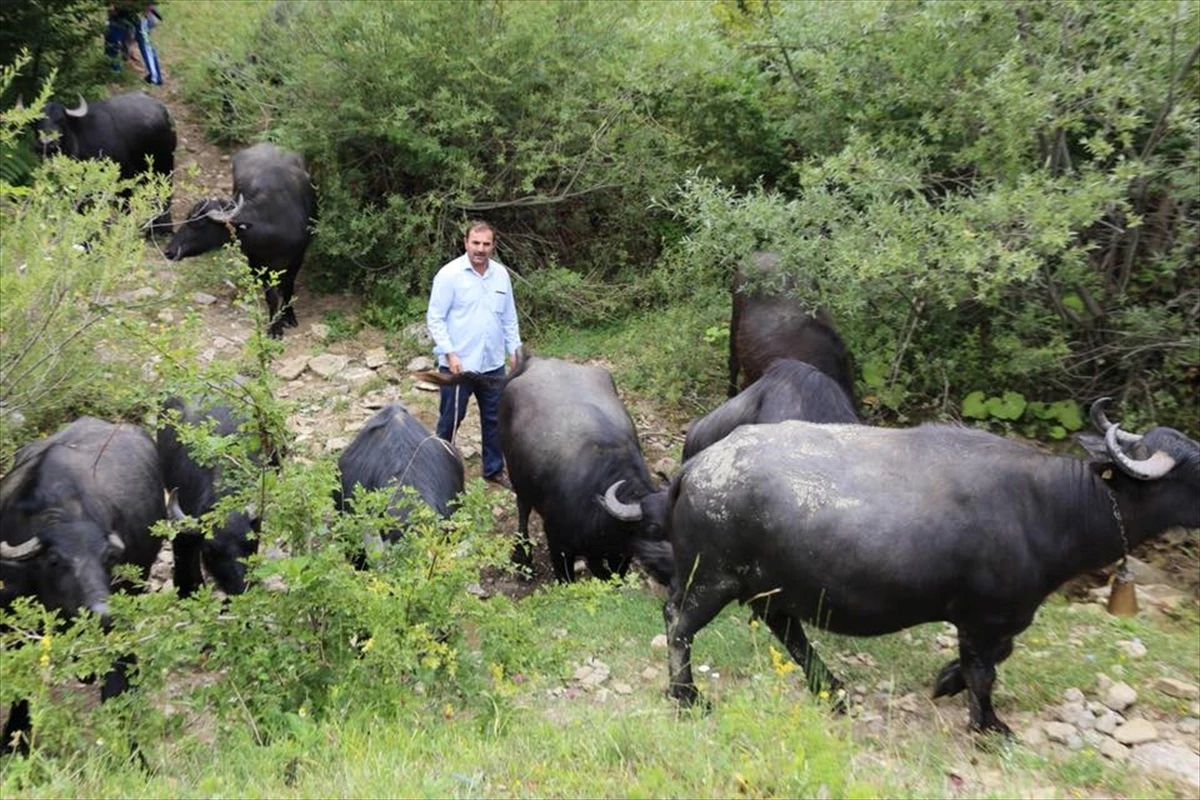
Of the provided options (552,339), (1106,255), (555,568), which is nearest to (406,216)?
(552,339)

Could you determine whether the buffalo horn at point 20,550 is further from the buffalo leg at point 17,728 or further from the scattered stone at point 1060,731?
the scattered stone at point 1060,731

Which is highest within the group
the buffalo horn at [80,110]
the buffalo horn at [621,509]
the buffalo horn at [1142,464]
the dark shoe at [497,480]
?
the buffalo horn at [80,110]

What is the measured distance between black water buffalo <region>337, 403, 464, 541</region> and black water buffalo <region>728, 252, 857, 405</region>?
2802mm

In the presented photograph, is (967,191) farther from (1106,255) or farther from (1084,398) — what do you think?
(1084,398)

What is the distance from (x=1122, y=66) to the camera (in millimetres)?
7219

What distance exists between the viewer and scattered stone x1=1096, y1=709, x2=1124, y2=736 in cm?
540

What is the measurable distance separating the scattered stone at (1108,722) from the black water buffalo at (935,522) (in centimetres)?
56

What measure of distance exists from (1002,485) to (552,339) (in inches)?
255

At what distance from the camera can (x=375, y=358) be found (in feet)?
34.9

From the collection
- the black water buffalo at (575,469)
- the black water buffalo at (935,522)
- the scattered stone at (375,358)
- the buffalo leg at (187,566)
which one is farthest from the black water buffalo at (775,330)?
the buffalo leg at (187,566)

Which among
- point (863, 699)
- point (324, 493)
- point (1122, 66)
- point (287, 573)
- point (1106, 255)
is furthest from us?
point (1106, 255)

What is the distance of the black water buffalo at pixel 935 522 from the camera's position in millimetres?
5074

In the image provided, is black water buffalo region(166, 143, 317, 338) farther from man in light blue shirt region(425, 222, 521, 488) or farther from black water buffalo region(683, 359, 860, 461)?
black water buffalo region(683, 359, 860, 461)

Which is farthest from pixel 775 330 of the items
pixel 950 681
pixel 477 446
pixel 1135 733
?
pixel 1135 733
